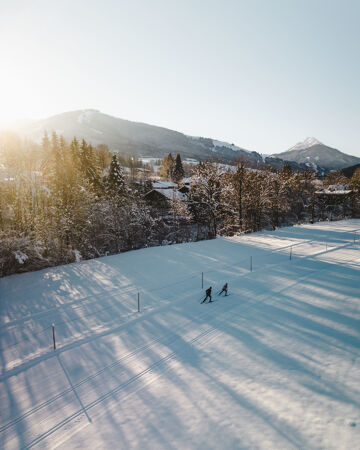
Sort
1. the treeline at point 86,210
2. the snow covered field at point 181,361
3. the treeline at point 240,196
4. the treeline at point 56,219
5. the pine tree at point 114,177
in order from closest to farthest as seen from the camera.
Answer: the snow covered field at point 181,361 < the treeline at point 56,219 < the treeline at point 86,210 < the treeline at point 240,196 < the pine tree at point 114,177

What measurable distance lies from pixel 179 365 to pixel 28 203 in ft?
84.5

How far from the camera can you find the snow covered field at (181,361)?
6.94 m

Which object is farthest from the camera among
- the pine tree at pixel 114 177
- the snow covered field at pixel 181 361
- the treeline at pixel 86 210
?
the pine tree at pixel 114 177

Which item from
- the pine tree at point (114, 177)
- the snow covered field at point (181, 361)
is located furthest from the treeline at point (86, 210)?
the snow covered field at point (181, 361)

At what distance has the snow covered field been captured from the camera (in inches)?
273

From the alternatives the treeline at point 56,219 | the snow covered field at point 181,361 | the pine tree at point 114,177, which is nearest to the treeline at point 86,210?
the treeline at point 56,219

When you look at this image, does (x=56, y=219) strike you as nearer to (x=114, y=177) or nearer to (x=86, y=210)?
(x=86, y=210)

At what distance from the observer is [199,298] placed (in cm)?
1520

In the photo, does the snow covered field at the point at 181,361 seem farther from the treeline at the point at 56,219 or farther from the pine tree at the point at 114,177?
the pine tree at the point at 114,177

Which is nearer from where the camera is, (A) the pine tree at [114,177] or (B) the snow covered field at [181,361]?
(B) the snow covered field at [181,361]

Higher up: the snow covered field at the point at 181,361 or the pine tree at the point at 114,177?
the pine tree at the point at 114,177

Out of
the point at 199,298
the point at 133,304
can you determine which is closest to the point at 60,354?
the point at 133,304

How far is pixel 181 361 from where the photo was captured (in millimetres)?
9797

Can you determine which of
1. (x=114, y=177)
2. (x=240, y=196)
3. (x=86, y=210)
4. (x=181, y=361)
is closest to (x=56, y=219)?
(x=86, y=210)
